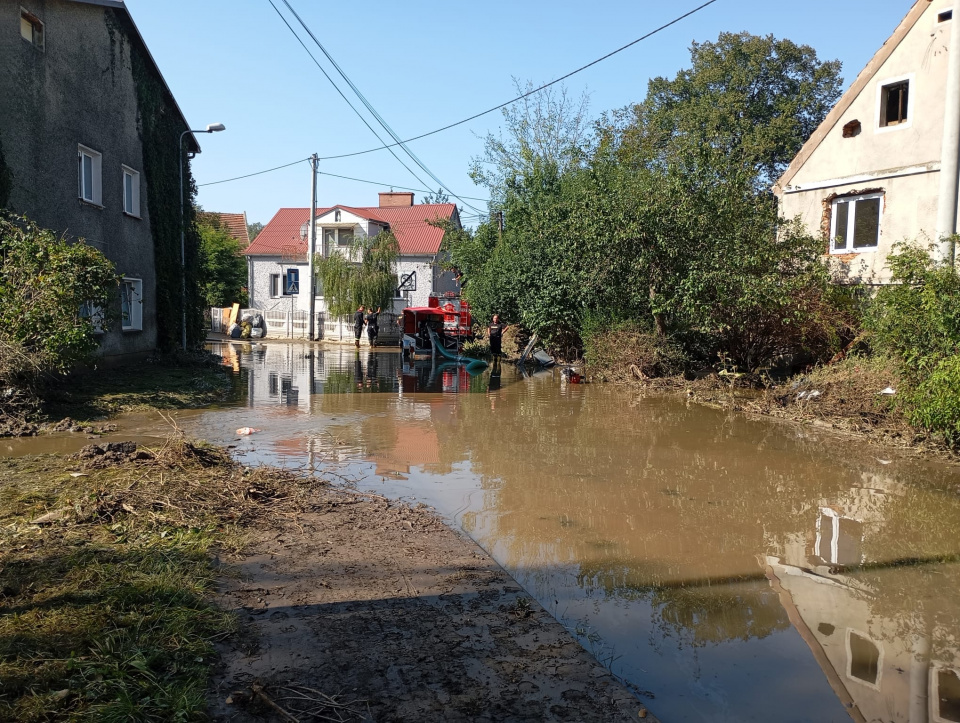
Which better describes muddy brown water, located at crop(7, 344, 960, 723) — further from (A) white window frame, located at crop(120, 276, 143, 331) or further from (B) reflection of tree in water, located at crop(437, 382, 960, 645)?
(A) white window frame, located at crop(120, 276, 143, 331)

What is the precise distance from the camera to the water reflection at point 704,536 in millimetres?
4461

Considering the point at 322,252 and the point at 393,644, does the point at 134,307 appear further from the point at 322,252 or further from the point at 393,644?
the point at 322,252

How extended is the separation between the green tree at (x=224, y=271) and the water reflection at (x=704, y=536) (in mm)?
31370

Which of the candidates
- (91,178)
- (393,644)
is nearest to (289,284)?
(91,178)

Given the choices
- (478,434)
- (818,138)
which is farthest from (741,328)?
(478,434)

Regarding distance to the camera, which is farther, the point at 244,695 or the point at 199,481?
the point at 199,481

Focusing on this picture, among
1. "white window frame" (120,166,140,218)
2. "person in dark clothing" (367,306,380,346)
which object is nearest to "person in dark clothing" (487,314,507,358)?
"person in dark clothing" (367,306,380,346)

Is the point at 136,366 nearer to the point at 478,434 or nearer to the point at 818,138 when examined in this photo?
Result: the point at 478,434

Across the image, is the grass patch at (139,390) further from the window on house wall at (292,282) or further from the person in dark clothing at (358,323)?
the window on house wall at (292,282)

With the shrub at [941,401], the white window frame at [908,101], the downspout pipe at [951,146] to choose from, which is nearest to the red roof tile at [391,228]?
the white window frame at [908,101]

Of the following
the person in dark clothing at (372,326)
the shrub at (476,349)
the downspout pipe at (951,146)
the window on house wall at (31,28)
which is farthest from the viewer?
the person in dark clothing at (372,326)

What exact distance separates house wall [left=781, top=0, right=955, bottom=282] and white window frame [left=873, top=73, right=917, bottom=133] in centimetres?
2

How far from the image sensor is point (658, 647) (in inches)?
188

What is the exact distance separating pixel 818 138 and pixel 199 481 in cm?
1827
